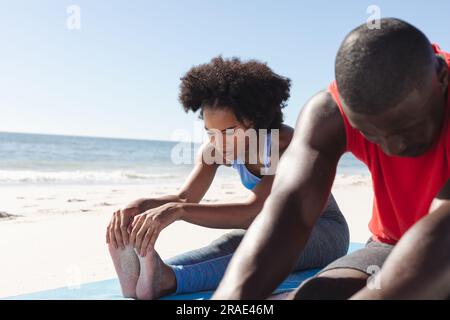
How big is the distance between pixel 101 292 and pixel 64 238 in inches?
89.6

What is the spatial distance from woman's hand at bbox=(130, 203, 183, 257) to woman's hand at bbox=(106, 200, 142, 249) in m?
0.05

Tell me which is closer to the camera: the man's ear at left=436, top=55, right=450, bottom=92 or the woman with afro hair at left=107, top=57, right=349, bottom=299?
the man's ear at left=436, top=55, right=450, bottom=92

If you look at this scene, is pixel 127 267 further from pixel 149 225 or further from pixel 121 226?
pixel 149 225

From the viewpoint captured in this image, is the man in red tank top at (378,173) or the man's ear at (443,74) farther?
the man's ear at (443,74)

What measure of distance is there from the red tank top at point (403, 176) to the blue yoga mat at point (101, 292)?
101 centimetres

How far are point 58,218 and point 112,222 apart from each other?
4.16 metres

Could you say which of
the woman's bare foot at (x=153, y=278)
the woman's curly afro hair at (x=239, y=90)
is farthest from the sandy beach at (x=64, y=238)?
the woman's curly afro hair at (x=239, y=90)

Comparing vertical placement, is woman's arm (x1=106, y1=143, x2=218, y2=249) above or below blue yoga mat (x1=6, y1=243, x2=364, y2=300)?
above

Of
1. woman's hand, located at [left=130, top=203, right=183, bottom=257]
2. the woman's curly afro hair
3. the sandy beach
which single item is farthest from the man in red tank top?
the sandy beach

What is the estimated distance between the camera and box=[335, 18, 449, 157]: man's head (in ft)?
4.20

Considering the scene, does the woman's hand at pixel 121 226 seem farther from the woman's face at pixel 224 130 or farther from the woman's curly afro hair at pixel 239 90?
the woman's curly afro hair at pixel 239 90

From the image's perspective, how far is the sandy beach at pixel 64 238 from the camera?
3.55 metres

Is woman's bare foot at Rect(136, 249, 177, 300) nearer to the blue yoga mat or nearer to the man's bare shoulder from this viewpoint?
the blue yoga mat

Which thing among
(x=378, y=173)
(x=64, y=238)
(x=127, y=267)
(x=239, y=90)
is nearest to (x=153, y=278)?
(x=127, y=267)
